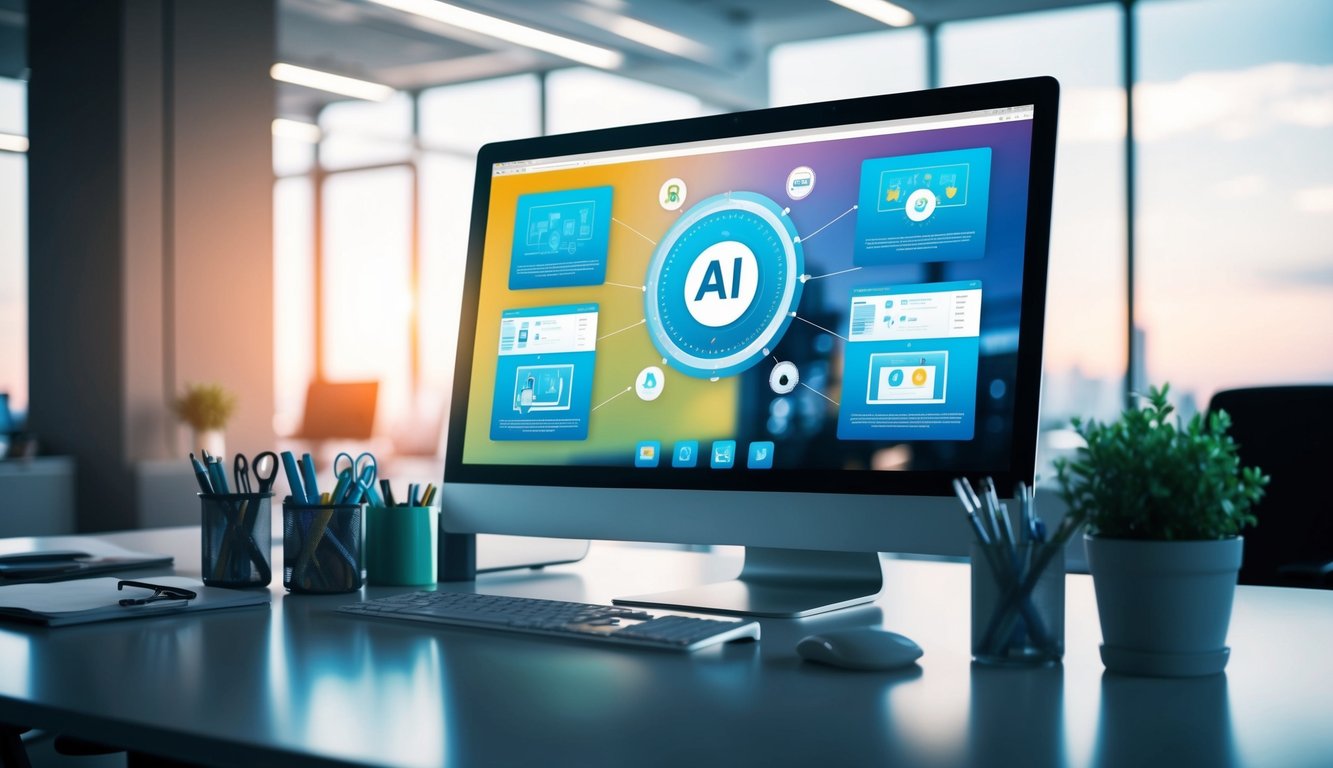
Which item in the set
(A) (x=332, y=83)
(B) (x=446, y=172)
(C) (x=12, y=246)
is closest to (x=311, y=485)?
(A) (x=332, y=83)

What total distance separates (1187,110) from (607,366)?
20.1ft

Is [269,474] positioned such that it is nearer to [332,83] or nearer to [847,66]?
[847,66]

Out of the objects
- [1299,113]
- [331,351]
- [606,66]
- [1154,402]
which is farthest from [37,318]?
[1299,113]

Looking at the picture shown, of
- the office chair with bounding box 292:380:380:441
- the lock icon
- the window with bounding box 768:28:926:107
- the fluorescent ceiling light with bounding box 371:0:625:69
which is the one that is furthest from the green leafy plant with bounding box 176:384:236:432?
the lock icon

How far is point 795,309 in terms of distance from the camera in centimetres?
126

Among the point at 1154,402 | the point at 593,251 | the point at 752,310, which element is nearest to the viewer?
the point at 1154,402

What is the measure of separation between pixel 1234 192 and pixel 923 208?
5973 millimetres

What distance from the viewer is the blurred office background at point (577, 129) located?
5.46 metres

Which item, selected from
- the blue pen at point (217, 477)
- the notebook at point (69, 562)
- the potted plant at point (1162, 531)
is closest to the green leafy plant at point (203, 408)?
the notebook at point (69, 562)

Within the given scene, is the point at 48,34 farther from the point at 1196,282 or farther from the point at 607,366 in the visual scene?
the point at 1196,282

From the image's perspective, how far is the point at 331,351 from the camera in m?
9.59

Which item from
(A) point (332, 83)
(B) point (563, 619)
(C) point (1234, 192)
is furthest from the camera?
(A) point (332, 83)

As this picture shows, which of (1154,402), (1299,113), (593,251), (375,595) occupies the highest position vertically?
(1299,113)

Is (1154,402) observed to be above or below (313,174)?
below
